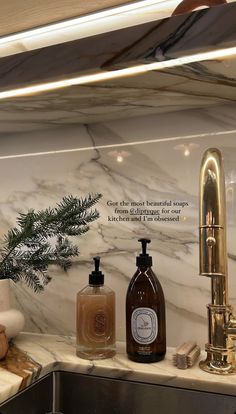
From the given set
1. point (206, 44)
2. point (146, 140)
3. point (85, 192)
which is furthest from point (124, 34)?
point (85, 192)

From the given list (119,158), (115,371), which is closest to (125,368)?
(115,371)

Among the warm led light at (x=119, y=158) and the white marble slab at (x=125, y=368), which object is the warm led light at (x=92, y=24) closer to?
the warm led light at (x=119, y=158)

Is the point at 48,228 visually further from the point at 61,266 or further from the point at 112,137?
the point at 112,137

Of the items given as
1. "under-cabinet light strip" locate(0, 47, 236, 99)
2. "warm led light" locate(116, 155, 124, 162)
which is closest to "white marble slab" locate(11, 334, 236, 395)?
"warm led light" locate(116, 155, 124, 162)

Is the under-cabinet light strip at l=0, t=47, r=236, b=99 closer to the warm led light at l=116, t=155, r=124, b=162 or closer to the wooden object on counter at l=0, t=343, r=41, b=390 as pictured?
the warm led light at l=116, t=155, r=124, b=162

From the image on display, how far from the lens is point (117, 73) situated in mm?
694

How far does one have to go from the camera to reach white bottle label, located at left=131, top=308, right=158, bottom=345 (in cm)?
75

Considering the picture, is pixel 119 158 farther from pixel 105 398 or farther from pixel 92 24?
pixel 105 398

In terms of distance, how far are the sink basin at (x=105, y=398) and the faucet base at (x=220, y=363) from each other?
47 mm

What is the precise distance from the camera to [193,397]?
69cm

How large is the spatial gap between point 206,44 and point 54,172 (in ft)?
1.78

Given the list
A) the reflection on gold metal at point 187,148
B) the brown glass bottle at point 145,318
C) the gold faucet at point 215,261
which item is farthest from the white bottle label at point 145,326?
the reflection on gold metal at point 187,148

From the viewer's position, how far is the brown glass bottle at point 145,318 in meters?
0.75

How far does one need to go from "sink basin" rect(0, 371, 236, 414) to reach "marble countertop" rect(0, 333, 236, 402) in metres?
0.01
